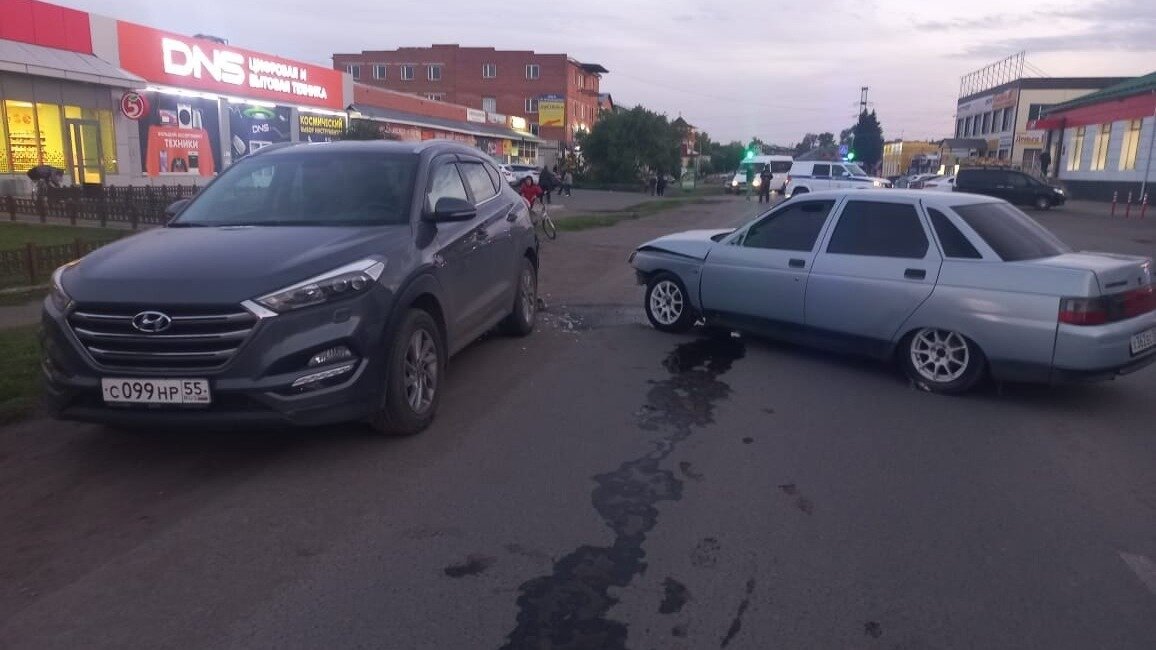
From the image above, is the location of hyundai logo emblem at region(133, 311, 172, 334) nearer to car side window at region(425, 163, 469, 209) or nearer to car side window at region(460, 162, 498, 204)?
car side window at region(425, 163, 469, 209)

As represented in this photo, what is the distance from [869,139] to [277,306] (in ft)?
381

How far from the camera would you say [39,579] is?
154 inches

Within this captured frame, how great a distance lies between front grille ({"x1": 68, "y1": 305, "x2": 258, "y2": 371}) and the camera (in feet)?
15.4

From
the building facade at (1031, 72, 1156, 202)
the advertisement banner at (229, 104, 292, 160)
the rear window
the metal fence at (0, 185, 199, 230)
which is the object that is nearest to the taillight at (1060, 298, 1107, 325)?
the rear window

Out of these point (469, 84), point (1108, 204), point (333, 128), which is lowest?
point (1108, 204)

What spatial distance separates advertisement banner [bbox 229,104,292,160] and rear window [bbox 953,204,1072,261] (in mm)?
30510

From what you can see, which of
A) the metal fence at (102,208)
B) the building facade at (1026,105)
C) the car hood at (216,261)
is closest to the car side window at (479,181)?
the car hood at (216,261)

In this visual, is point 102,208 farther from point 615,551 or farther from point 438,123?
point 438,123

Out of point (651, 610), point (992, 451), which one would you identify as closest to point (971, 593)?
point (651, 610)

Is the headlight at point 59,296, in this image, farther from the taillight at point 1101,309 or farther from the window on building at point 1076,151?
the window on building at point 1076,151

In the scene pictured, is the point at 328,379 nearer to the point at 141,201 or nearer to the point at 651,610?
the point at 651,610

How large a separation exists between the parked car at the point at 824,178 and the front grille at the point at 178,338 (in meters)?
28.6

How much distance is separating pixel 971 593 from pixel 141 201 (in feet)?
65.6

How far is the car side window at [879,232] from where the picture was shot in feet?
23.9
